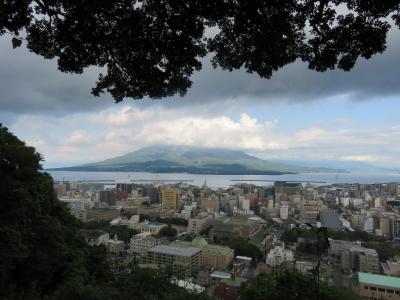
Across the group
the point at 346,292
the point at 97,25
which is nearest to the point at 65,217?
the point at 346,292

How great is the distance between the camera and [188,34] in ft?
5.09

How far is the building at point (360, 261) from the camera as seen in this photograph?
1355 centimetres

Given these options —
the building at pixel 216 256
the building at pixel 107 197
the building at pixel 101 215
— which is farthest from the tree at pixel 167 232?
the building at pixel 107 197

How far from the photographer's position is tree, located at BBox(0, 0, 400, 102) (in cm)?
146

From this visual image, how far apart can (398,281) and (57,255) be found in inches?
317

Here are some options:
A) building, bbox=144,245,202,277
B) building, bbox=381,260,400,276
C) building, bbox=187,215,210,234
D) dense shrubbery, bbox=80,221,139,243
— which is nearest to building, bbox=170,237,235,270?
building, bbox=144,245,202,277

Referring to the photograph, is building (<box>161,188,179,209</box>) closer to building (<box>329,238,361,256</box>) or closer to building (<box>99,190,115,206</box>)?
building (<box>99,190,115,206</box>)

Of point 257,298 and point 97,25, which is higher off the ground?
point 97,25

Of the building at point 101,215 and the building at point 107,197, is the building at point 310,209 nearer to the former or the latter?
the building at point 101,215

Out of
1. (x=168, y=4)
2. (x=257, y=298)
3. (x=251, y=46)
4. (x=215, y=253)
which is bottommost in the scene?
(x=215, y=253)

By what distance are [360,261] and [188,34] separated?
14.6 meters

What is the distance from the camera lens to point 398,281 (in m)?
8.67

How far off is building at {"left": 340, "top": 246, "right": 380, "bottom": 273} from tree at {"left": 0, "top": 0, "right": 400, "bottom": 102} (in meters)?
14.1

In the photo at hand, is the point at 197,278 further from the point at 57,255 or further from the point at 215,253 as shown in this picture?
the point at 57,255
